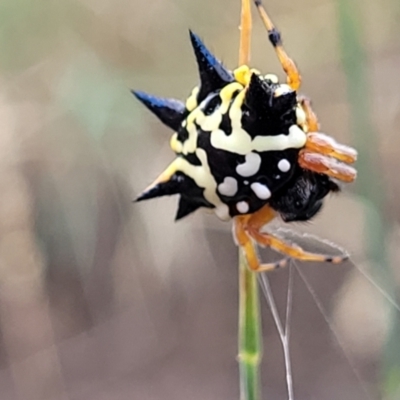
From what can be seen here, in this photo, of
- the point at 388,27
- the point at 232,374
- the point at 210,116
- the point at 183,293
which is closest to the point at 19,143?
the point at 183,293

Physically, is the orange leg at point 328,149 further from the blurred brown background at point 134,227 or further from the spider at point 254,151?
the blurred brown background at point 134,227

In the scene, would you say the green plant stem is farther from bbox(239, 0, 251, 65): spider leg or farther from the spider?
bbox(239, 0, 251, 65): spider leg

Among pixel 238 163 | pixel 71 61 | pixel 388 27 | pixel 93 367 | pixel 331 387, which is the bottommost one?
pixel 331 387

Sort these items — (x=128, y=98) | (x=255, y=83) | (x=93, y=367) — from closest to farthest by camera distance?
(x=255, y=83) → (x=128, y=98) → (x=93, y=367)

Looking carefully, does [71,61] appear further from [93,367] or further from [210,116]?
[210,116]

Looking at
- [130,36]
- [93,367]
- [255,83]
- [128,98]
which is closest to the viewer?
[255,83]

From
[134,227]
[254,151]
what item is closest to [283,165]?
[254,151]

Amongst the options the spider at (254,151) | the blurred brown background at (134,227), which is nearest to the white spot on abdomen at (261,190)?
the spider at (254,151)

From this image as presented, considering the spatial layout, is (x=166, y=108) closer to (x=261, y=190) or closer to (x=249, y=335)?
(x=261, y=190)

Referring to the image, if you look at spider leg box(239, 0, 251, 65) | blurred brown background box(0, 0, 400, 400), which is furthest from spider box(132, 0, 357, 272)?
blurred brown background box(0, 0, 400, 400)
